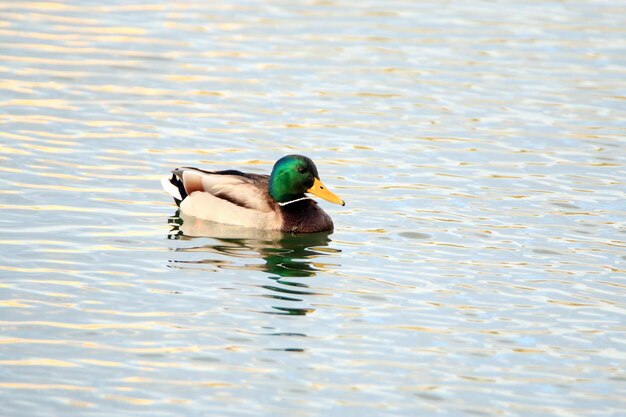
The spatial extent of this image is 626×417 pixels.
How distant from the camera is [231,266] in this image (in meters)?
13.2

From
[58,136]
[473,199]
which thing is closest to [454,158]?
[473,199]

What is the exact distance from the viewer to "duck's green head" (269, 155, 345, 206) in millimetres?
14992

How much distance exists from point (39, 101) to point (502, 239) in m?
7.98

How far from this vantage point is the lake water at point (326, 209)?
33.4ft

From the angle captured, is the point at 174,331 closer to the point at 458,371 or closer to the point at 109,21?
the point at 458,371

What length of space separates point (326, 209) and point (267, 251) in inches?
77.8

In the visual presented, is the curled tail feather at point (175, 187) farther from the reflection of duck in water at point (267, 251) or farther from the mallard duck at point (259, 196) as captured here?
the reflection of duck in water at point (267, 251)

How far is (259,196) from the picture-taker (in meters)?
15.2

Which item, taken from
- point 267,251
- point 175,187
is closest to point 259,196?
point 175,187

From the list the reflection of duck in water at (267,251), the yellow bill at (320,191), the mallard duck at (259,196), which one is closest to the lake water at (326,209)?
the reflection of duck in water at (267,251)

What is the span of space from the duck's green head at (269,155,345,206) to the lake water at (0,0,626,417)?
488 millimetres

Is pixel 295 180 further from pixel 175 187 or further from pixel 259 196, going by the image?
pixel 175 187

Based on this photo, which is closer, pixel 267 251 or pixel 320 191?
pixel 267 251

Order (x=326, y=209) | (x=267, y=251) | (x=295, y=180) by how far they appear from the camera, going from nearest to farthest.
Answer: (x=267, y=251), (x=295, y=180), (x=326, y=209)
